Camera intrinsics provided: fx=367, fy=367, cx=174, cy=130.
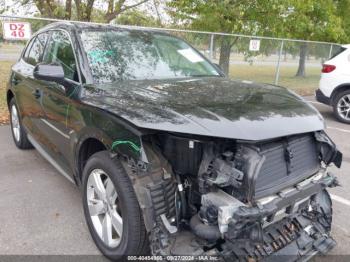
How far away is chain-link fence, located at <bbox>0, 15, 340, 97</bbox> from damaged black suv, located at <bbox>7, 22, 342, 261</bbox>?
5.42m

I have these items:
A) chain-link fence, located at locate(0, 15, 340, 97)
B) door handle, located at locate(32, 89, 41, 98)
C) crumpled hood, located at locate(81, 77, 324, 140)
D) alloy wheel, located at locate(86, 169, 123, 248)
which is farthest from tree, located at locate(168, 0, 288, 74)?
alloy wheel, located at locate(86, 169, 123, 248)

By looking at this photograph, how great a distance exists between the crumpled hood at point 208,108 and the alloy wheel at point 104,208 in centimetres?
59

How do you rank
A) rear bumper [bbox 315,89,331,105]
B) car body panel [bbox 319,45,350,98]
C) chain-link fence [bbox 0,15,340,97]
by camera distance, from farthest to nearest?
chain-link fence [bbox 0,15,340,97] → rear bumper [bbox 315,89,331,105] → car body panel [bbox 319,45,350,98]

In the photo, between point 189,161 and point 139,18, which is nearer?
point 189,161

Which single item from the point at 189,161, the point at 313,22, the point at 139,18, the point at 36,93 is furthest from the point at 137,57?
the point at 313,22

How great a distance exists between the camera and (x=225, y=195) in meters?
2.38

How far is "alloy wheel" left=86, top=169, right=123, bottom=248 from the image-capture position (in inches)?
109

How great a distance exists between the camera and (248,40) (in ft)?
37.2

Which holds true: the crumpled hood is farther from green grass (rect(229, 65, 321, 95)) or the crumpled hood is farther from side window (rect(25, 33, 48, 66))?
green grass (rect(229, 65, 321, 95))

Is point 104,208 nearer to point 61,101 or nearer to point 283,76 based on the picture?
point 61,101

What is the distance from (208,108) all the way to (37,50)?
2.95 meters

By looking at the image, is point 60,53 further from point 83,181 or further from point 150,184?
point 150,184

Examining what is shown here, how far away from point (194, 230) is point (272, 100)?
126 centimetres

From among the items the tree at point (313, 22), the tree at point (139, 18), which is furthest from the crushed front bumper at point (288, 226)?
the tree at point (139, 18)
